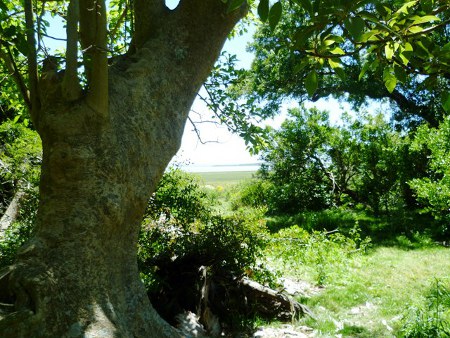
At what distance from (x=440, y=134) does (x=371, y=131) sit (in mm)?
4011

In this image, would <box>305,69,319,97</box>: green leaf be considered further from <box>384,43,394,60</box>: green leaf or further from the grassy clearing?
the grassy clearing

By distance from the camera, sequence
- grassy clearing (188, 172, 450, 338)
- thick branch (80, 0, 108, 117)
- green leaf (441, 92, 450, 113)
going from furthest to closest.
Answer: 1. grassy clearing (188, 172, 450, 338)
2. thick branch (80, 0, 108, 117)
3. green leaf (441, 92, 450, 113)

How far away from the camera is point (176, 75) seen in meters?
3.31

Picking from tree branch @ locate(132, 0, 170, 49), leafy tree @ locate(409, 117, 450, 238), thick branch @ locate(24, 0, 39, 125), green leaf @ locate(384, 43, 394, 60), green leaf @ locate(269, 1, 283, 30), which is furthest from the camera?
leafy tree @ locate(409, 117, 450, 238)

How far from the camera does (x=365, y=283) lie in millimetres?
6758

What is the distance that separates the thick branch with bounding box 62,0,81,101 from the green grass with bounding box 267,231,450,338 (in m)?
3.64

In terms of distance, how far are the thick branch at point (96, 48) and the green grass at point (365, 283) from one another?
3.53m

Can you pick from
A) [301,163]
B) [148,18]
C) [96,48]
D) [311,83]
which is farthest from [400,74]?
[301,163]

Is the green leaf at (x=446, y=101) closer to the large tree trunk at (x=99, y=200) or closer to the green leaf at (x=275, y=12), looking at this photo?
the green leaf at (x=275, y=12)

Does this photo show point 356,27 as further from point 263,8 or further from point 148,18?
point 148,18

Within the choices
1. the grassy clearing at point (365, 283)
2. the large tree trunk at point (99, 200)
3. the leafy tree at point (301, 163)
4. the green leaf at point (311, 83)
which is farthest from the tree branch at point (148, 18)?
the leafy tree at point (301, 163)

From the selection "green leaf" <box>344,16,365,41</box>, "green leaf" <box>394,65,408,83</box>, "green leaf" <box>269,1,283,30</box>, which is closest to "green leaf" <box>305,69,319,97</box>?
"green leaf" <box>394,65,408,83</box>

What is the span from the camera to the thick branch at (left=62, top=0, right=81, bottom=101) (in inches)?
102

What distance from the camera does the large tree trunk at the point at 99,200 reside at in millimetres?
2381
